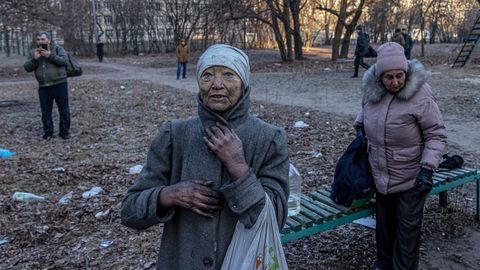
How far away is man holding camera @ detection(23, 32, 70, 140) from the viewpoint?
25.9 feet

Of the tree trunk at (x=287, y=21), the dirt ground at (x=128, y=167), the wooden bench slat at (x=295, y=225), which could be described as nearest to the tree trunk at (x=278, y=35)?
the tree trunk at (x=287, y=21)

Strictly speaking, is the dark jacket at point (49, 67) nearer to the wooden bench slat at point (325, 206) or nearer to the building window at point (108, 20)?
the wooden bench slat at point (325, 206)

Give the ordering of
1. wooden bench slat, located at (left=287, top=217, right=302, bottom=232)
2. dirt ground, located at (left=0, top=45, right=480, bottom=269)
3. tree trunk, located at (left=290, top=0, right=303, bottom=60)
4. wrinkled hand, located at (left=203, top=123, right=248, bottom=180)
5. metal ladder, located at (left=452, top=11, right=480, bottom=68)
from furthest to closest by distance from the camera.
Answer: tree trunk, located at (left=290, top=0, right=303, bottom=60) → metal ladder, located at (left=452, top=11, right=480, bottom=68) → dirt ground, located at (left=0, top=45, right=480, bottom=269) → wooden bench slat, located at (left=287, top=217, right=302, bottom=232) → wrinkled hand, located at (left=203, top=123, right=248, bottom=180)

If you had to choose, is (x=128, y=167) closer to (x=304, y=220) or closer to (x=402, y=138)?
(x=304, y=220)

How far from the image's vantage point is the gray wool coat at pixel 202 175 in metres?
1.77

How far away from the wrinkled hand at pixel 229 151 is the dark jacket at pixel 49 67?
7.05m

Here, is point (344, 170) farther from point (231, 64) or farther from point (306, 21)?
point (306, 21)

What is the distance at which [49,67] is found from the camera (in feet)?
26.2

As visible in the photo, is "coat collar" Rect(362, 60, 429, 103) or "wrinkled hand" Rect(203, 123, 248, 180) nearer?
"wrinkled hand" Rect(203, 123, 248, 180)

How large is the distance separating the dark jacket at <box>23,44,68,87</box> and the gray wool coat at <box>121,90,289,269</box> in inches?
268

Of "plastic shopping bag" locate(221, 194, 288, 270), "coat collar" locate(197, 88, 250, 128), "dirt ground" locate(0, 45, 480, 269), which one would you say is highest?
"coat collar" locate(197, 88, 250, 128)

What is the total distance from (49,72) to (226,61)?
7.04 meters

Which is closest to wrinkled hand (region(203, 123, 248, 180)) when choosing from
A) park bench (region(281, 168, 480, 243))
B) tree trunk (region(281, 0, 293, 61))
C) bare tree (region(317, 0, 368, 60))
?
park bench (region(281, 168, 480, 243))

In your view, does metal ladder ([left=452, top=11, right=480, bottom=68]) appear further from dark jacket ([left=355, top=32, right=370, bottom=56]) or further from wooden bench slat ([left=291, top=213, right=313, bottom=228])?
wooden bench slat ([left=291, top=213, right=313, bottom=228])
